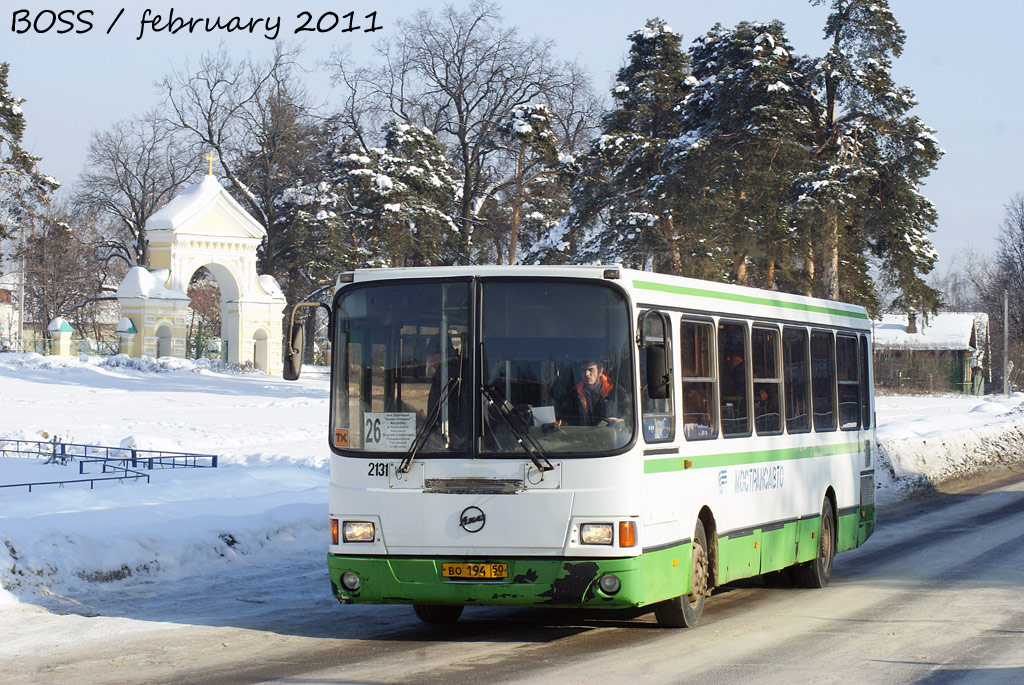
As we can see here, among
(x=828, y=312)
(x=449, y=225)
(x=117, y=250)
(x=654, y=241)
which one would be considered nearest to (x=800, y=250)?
(x=654, y=241)

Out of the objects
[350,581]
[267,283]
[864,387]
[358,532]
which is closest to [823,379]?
[864,387]

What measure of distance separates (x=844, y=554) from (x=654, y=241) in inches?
1118

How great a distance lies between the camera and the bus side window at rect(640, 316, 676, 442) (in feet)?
31.0

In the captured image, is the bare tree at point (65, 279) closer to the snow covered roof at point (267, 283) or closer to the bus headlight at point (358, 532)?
the snow covered roof at point (267, 283)

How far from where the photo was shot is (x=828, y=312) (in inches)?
543

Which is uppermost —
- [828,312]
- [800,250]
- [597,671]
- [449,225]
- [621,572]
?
[449,225]

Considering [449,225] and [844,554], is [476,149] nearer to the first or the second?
[449,225]

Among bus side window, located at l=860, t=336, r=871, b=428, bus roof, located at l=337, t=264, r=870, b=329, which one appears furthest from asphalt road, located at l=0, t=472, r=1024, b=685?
bus roof, located at l=337, t=264, r=870, b=329

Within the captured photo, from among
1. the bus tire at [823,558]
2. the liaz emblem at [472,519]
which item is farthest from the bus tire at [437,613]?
the bus tire at [823,558]

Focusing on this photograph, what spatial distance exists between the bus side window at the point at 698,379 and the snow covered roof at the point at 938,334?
83830 millimetres

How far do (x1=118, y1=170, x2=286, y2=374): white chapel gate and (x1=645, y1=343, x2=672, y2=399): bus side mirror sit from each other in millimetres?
57551

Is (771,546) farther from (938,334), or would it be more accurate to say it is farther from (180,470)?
(938,334)

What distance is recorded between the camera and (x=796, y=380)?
12602mm

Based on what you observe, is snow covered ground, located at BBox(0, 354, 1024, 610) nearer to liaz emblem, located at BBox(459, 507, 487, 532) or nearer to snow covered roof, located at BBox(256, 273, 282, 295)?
liaz emblem, located at BBox(459, 507, 487, 532)
